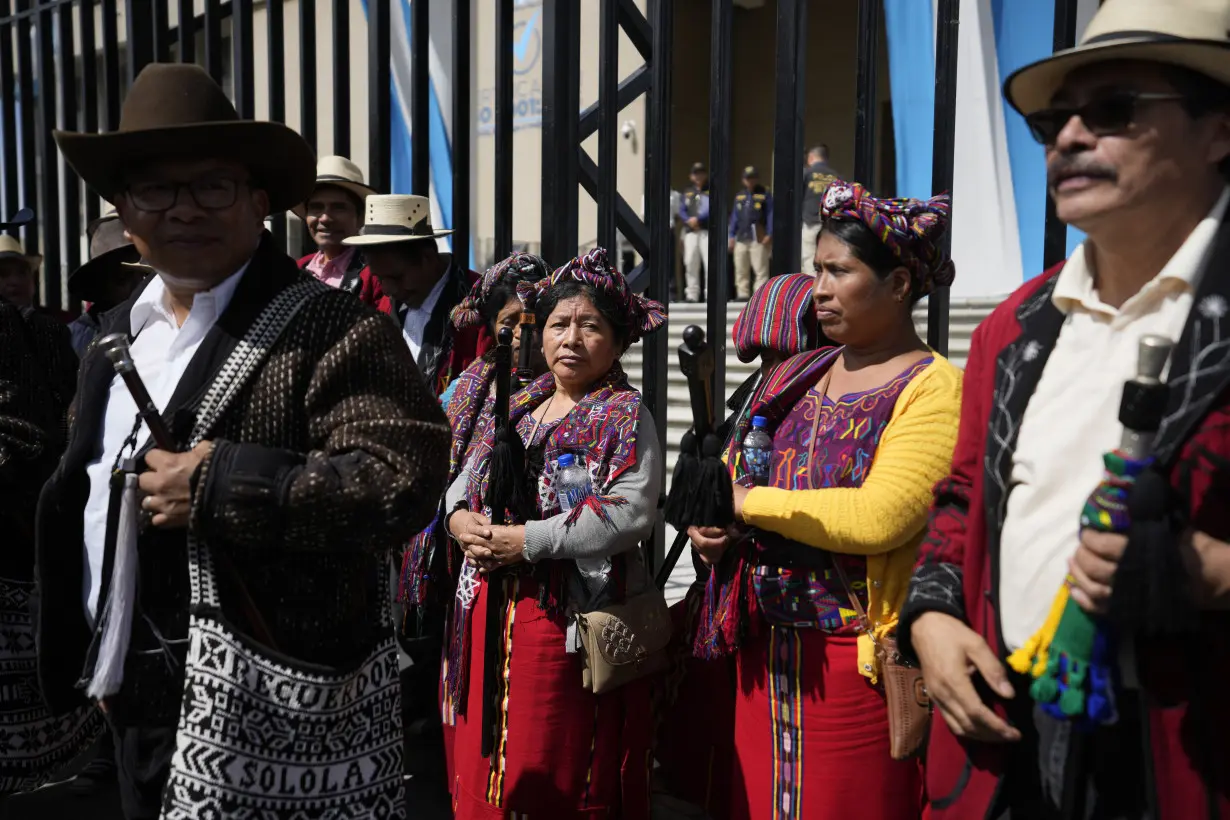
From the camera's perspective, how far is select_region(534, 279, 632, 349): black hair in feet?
10.8

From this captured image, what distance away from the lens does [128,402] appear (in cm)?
229

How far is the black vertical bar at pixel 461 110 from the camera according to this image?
195 inches

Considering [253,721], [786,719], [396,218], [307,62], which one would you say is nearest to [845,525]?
[786,719]

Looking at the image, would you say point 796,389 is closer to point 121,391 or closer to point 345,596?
point 345,596

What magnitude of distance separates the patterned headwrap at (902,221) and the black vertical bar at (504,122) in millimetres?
2366

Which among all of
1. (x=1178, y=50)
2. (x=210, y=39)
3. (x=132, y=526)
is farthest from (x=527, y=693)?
(x=210, y=39)

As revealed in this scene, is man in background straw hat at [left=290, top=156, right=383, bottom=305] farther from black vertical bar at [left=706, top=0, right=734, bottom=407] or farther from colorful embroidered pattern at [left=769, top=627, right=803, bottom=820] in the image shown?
colorful embroidered pattern at [left=769, top=627, right=803, bottom=820]

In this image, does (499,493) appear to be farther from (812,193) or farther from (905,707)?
(812,193)

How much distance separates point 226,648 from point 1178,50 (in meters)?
1.88

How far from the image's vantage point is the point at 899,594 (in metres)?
2.65

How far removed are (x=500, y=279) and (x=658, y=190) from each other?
0.86 m

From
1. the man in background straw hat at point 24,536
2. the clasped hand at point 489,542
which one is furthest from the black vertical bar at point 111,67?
the clasped hand at point 489,542

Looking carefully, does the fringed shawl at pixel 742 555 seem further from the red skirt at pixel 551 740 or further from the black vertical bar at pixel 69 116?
the black vertical bar at pixel 69 116

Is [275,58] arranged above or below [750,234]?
above
